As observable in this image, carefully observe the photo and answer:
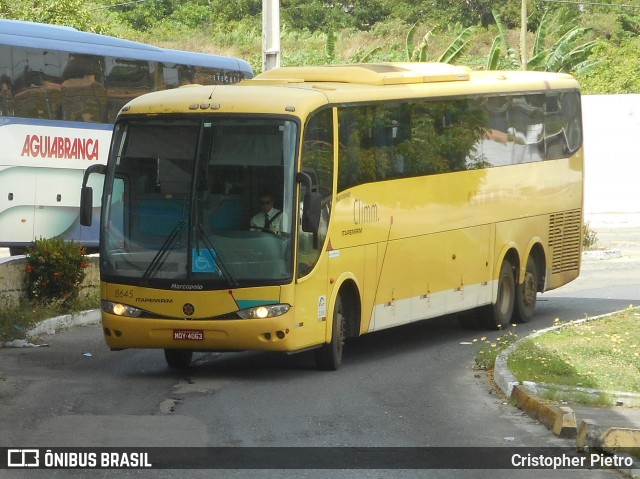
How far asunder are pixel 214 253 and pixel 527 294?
26.0 ft

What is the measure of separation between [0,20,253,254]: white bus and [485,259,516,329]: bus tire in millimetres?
8556

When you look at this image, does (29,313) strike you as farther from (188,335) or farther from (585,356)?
(585,356)

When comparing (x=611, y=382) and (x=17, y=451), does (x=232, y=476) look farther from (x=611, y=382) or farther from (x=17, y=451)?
(x=611, y=382)

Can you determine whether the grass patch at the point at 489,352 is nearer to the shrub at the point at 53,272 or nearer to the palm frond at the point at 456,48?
the shrub at the point at 53,272

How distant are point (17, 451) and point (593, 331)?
919cm

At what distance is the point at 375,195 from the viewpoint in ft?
52.8

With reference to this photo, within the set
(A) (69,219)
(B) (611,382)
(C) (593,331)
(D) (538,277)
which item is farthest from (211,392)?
(A) (69,219)

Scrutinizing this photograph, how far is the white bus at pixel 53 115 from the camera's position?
75.5ft

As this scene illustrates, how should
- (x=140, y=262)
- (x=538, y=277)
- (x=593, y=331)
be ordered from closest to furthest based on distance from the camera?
(x=140, y=262) < (x=593, y=331) < (x=538, y=277)

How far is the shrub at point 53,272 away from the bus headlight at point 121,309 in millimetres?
4379

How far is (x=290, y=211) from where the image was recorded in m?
14.0

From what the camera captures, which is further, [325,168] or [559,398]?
[325,168]

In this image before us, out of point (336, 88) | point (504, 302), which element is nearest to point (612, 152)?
point (504, 302)

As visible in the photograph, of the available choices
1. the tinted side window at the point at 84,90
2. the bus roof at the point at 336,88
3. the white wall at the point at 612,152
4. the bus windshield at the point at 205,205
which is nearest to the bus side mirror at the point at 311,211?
the bus windshield at the point at 205,205
